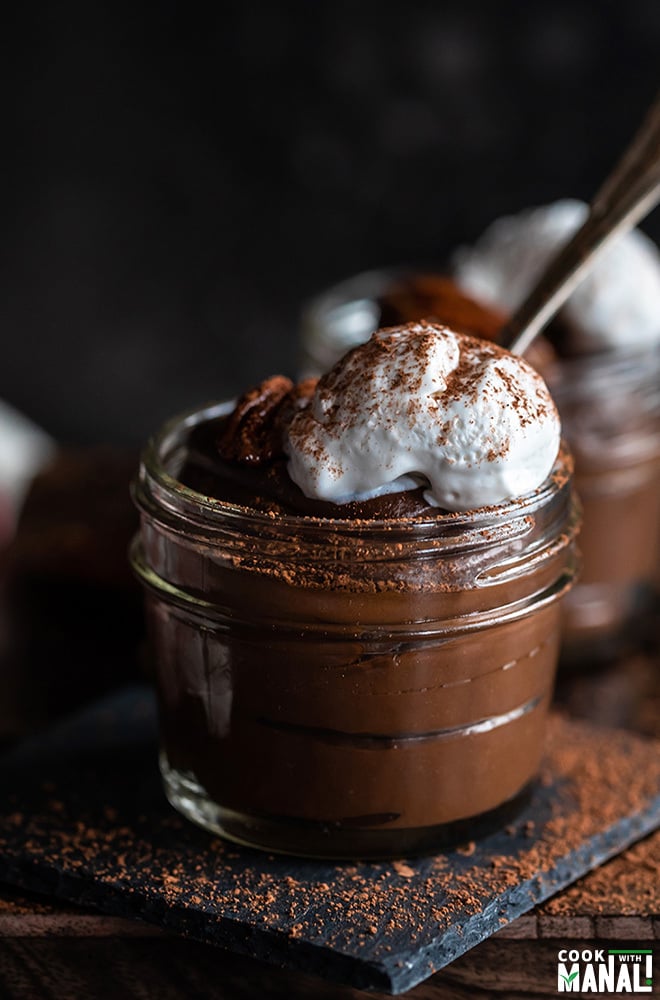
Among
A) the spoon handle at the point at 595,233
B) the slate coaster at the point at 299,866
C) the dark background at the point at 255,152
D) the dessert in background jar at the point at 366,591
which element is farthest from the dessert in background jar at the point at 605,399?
the dark background at the point at 255,152

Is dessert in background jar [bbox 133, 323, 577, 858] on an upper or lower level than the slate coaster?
upper

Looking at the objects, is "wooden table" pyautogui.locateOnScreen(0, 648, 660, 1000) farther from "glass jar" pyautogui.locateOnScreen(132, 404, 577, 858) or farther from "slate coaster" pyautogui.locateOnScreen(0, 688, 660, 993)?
"glass jar" pyautogui.locateOnScreen(132, 404, 577, 858)

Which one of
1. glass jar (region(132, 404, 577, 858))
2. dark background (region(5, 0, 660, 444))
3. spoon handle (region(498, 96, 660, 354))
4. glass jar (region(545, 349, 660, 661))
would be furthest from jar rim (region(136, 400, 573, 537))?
dark background (region(5, 0, 660, 444))

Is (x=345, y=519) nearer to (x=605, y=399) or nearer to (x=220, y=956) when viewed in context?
(x=220, y=956)

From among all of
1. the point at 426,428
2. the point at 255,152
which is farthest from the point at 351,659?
the point at 255,152

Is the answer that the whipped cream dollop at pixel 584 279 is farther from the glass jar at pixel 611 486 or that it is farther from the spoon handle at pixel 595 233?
the spoon handle at pixel 595 233
